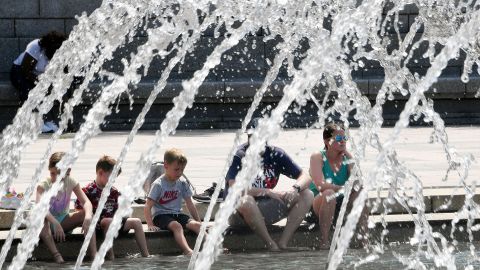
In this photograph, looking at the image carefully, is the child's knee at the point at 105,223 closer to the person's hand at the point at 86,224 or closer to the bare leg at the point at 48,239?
the person's hand at the point at 86,224

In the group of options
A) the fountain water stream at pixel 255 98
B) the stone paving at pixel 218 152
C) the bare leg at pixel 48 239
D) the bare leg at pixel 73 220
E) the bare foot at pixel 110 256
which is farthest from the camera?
the stone paving at pixel 218 152

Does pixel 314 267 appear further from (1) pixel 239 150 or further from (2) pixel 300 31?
(2) pixel 300 31

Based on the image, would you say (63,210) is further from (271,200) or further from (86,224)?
(271,200)

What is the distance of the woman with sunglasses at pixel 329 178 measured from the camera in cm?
903

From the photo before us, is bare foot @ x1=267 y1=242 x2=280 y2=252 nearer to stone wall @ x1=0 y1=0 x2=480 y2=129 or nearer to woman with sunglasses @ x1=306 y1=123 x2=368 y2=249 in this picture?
woman with sunglasses @ x1=306 y1=123 x2=368 y2=249

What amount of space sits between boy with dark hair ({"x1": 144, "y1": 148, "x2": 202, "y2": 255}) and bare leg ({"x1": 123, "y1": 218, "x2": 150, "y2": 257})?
8.3 inches

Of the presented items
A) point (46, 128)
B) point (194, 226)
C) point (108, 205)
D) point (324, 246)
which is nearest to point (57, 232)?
point (108, 205)

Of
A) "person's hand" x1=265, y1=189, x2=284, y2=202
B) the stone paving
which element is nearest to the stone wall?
the stone paving

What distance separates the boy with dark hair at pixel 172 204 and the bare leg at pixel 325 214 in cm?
79

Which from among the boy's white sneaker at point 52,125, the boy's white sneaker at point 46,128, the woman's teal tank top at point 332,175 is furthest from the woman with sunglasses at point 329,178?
the boy's white sneaker at point 52,125

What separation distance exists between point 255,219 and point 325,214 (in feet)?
1.60

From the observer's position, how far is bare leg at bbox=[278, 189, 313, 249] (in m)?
8.85

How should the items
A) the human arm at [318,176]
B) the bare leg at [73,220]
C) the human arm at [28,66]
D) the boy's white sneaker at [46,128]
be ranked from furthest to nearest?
the boy's white sneaker at [46,128] < the human arm at [28,66] < the human arm at [318,176] < the bare leg at [73,220]

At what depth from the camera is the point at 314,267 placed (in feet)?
26.8
